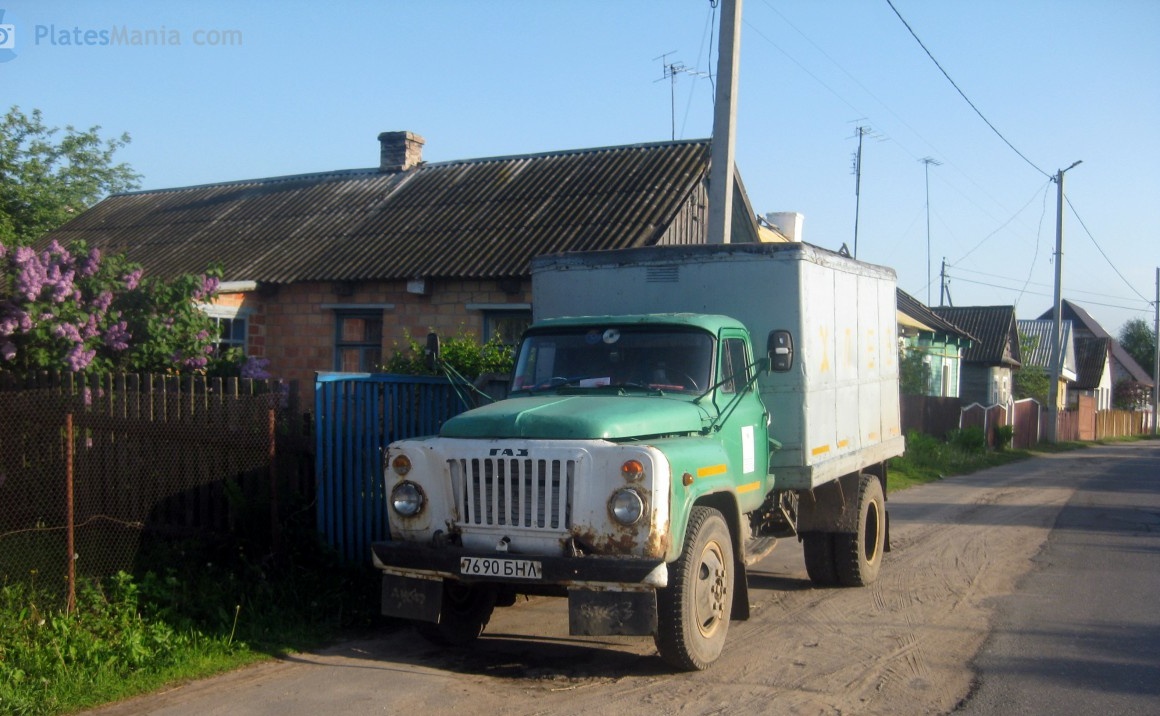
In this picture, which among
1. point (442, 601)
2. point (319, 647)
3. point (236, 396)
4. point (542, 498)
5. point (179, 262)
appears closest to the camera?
point (542, 498)

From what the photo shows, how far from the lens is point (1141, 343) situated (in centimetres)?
9962

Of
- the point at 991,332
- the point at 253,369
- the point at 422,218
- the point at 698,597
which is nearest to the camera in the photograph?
the point at 698,597

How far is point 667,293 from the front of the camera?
8281mm

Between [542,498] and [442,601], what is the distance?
107cm

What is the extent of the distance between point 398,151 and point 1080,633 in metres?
16.3

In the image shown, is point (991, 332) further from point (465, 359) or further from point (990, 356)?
point (465, 359)

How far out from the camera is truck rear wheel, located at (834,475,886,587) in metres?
9.04

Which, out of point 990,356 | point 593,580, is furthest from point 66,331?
point 990,356

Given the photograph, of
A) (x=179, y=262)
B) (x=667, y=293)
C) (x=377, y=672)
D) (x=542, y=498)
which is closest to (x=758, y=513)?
(x=667, y=293)

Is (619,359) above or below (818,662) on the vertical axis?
above

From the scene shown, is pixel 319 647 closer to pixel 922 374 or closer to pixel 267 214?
pixel 267 214

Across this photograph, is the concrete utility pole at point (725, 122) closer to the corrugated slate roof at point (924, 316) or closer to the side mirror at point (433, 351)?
the side mirror at point (433, 351)

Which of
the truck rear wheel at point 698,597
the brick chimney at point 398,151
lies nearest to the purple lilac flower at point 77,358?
the truck rear wheel at point 698,597

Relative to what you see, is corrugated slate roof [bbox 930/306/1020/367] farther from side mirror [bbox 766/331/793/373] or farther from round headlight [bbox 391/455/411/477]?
round headlight [bbox 391/455/411/477]
